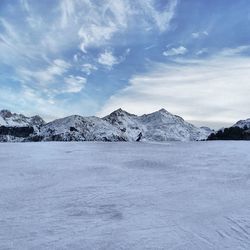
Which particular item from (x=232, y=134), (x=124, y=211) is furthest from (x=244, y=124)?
(x=124, y=211)

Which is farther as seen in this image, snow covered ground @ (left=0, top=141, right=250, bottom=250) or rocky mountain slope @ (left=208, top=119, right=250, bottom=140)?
rocky mountain slope @ (left=208, top=119, right=250, bottom=140)

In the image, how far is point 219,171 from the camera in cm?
1392

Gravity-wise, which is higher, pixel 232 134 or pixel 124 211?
pixel 232 134

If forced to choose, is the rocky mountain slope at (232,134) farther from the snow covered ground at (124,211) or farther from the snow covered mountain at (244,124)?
the snow covered ground at (124,211)

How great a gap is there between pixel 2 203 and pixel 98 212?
8.00 ft

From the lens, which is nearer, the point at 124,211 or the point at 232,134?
the point at 124,211

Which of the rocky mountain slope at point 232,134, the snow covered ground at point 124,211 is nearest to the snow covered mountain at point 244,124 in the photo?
the rocky mountain slope at point 232,134

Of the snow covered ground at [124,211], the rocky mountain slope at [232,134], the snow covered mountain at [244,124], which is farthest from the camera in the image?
the snow covered mountain at [244,124]

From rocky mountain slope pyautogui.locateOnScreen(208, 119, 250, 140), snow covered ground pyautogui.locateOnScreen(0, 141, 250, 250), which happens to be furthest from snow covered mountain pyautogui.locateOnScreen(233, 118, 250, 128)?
snow covered ground pyautogui.locateOnScreen(0, 141, 250, 250)

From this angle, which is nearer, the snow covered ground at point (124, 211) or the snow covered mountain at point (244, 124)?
the snow covered ground at point (124, 211)

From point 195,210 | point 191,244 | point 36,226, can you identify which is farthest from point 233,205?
point 36,226

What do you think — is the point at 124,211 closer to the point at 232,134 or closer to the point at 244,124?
the point at 232,134

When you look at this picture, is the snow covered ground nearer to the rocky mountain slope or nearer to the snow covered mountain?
the rocky mountain slope

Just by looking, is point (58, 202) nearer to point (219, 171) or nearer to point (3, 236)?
point (3, 236)
